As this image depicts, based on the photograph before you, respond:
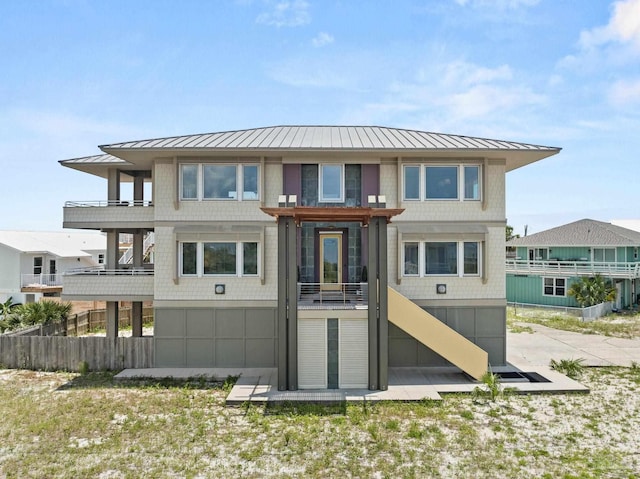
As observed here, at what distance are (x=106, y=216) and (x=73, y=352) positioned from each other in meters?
4.95

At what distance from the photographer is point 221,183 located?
15.3 m

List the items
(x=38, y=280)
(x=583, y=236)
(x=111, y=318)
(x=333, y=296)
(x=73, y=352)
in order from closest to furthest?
(x=333, y=296)
(x=73, y=352)
(x=111, y=318)
(x=38, y=280)
(x=583, y=236)

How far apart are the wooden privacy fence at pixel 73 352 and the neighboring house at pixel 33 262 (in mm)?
13669

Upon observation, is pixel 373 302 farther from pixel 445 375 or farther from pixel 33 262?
pixel 33 262

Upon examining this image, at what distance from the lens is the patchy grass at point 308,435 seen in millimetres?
8414

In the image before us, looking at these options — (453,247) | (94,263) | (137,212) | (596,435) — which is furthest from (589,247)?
(94,263)

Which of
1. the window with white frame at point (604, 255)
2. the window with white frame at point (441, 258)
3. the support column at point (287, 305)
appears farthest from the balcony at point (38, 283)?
the window with white frame at point (604, 255)

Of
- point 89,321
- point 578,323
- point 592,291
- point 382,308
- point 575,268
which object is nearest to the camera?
point 382,308

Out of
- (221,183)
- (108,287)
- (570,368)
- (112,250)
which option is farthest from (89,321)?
(570,368)

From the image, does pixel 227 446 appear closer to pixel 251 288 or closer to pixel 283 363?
pixel 283 363

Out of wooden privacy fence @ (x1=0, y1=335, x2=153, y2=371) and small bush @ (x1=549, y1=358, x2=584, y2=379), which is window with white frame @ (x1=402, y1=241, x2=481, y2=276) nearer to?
small bush @ (x1=549, y1=358, x2=584, y2=379)

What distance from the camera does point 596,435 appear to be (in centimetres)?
976

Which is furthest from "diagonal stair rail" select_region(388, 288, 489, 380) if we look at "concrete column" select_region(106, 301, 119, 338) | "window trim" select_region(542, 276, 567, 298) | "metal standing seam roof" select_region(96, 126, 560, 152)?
"window trim" select_region(542, 276, 567, 298)

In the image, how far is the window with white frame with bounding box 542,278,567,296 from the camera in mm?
29328
